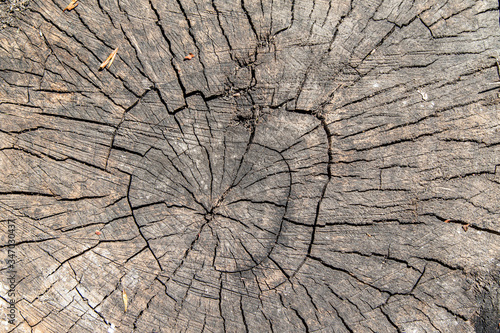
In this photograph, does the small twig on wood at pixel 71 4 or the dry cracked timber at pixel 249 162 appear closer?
the dry cracked timber at pixel 249 162

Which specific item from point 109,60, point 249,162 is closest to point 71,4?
point 109,60

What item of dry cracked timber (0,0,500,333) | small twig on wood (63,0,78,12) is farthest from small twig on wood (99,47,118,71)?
small twig on wood (63,0,78,12)

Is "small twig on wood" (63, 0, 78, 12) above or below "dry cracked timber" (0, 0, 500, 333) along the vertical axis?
above

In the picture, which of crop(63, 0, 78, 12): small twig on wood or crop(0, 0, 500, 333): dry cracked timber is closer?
crop(0, 0, 500, 333): dry cracked timber

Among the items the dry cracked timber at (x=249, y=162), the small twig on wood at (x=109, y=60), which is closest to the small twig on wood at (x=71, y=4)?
the dry cracked timber at (x=249, y=162)

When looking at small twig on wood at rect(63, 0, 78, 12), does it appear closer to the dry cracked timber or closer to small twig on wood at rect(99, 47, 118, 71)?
the dry cracked timber

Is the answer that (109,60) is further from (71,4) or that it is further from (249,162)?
(249,162)

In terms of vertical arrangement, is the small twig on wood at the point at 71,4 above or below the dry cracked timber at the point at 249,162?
above

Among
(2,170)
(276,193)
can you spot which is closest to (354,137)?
(276,193)

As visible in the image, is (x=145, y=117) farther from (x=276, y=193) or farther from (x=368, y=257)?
(x=368, y=257)

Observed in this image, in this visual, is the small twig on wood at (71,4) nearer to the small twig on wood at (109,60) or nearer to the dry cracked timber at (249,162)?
the dry cracked timber at (249,162)
